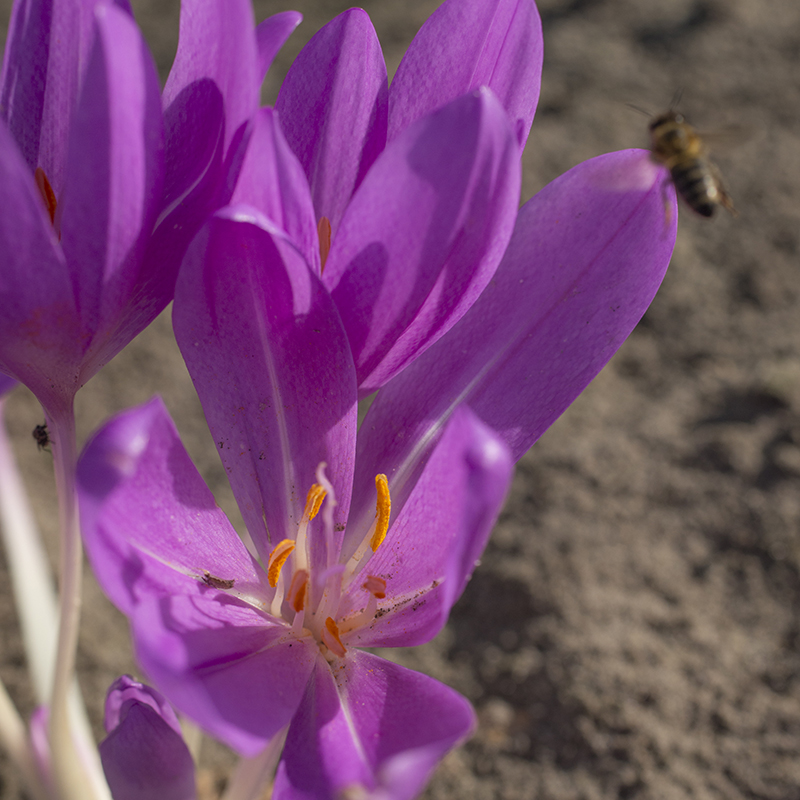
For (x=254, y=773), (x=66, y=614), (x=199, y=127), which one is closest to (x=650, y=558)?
(x=254, y=773)

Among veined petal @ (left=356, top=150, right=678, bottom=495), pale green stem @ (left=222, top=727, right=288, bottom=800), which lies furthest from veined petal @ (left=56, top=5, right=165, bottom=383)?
pale green stem @ (left=222, top=727, right=288, bottom=800)

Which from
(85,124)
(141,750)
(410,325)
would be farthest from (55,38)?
(141,750)

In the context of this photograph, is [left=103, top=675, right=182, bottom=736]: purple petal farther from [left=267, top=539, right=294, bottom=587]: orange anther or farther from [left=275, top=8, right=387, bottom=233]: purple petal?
[left=275, top=8, right=387, bottom=233]: purple petal

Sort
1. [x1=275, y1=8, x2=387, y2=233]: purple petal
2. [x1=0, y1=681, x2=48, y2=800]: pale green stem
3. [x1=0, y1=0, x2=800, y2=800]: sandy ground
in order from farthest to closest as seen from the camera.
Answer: [x1=0, y1=0, x2=800, y2=800]: sandy ground, [x1=0, y1=681, x2=48, y2=800]: pale green stem, [x1=275, y1=8, x2=387, y2=233]: purple petal

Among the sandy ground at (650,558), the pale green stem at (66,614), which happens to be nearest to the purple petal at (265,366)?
the pale green stem at (66,614)

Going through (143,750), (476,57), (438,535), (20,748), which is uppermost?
(476,57)

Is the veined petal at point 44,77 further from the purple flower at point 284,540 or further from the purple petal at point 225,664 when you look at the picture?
the purple petal at point 225,664

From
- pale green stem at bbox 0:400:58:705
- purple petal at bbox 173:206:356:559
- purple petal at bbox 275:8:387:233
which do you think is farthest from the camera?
pale green stem at bbox 0:400:58:705

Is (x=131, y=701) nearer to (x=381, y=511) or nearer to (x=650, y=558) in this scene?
(x=381, y=511)
